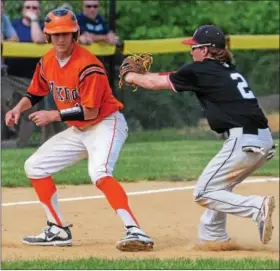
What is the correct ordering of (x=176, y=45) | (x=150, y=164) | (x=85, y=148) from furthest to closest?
(x=176, y=45) → (x=150, y=164) → (x=85, y=148)

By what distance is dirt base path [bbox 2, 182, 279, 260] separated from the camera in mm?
8031

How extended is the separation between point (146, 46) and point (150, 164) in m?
3.18

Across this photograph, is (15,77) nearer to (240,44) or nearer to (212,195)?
(240,44)

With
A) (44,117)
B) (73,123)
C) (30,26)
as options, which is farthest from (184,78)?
(30,26)

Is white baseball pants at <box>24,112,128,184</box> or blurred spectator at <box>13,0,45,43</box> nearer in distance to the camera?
white baseball pants at <box>24,112,128,184</box>

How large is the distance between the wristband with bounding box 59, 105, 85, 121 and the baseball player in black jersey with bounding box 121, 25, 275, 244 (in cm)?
42

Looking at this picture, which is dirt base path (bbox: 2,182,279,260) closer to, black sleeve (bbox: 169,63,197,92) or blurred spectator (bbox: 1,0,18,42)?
black sleeve (bbox: 169,63,197,92)

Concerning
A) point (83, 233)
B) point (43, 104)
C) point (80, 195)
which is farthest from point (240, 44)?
point (83, 233)

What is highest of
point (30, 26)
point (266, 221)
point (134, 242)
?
point (266, 221)

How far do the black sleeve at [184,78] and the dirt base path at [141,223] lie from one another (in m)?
1.22

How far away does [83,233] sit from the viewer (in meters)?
9.04

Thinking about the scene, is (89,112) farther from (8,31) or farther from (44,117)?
(8,31)

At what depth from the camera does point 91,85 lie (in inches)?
314

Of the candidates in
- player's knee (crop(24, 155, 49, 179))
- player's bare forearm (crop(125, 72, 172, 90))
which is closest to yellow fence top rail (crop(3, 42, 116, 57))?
player's knee (crop(24, 155, 49, 179))
